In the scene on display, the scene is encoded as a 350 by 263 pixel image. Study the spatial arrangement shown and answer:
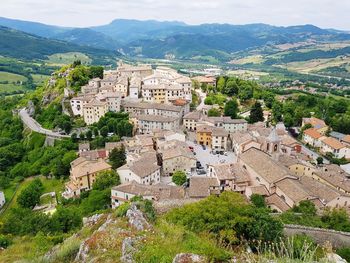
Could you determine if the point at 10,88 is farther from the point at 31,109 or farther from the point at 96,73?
the point at 96,73

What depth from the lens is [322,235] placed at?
90.6 ft

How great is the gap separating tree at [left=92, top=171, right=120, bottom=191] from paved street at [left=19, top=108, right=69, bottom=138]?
24.6 m

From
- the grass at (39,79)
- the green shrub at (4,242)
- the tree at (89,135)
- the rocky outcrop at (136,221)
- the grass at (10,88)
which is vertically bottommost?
the grass at (10,88)

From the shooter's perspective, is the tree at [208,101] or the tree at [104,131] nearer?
the tree at [104,131]

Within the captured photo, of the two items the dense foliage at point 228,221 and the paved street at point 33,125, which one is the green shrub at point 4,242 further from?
the paved street at point 33,125

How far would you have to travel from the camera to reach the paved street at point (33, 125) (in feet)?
238

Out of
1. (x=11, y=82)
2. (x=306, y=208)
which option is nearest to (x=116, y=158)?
(x=306, y=208)

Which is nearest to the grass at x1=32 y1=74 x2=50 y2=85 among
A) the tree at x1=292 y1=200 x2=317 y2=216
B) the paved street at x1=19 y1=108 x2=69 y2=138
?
the paved street at x1=19 y1=108 x2=69 y2=138

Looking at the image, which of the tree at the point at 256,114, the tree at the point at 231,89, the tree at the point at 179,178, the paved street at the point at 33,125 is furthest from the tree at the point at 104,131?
the tree at the point at 231,89

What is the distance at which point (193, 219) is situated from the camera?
2358 centimetres

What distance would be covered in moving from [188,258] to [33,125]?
7438cm

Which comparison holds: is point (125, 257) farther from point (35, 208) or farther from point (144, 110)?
point (144, 110)

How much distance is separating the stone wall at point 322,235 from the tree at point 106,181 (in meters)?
28.0

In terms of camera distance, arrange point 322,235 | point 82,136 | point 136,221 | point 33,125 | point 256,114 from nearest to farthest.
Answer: point 136,221
point 322,235
point 82,136
point 256,114
point 33,125
